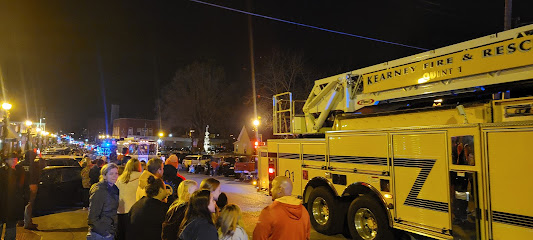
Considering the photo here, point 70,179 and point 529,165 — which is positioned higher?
point 529,165

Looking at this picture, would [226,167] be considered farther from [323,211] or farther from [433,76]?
[433,76]

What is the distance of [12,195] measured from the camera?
6180mm

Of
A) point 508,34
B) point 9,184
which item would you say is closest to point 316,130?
point 508,34

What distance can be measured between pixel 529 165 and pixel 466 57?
2257 mm

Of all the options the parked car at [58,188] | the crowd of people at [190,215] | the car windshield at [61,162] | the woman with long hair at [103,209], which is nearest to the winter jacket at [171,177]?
the crowd of people at [190,215]

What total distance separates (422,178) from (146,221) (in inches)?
166

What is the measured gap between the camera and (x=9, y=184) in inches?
243

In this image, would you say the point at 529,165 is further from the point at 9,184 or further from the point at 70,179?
the point at 70,179

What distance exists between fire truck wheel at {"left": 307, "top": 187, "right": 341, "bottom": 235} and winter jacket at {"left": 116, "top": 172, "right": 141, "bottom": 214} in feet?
13.5

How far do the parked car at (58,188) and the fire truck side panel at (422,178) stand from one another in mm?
9320

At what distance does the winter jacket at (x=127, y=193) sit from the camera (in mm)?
5441

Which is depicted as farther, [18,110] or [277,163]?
[18,110]

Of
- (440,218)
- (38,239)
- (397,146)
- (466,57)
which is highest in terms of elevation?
(466,57)

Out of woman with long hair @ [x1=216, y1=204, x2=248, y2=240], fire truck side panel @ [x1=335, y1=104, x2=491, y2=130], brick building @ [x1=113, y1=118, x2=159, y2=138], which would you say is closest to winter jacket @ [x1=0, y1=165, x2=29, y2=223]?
woman with long hair @ [x1=216, y1=204, x2=248, y2=240]
